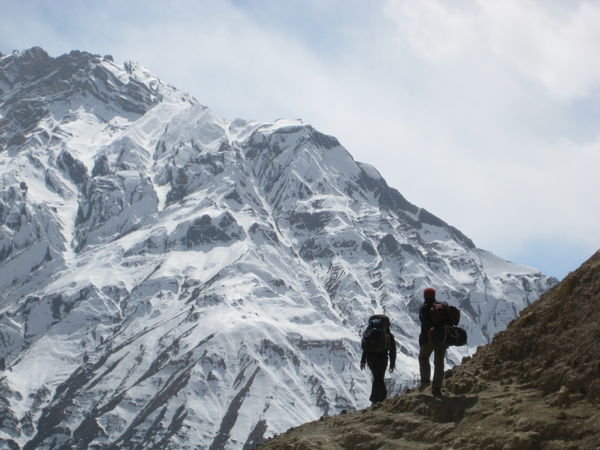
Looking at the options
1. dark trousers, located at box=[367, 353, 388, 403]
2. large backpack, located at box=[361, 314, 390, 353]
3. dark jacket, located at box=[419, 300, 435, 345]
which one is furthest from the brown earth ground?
large backpack, located at box=[361, 314, 390, 353]

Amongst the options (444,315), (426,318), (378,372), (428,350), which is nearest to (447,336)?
(444,315)

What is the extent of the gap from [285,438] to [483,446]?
6.90 metres

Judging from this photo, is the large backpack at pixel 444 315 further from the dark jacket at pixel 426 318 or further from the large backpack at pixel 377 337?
the large backpack at pixel 377 337

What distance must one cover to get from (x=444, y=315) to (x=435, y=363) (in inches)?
52.7

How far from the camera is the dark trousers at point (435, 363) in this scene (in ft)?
78.3

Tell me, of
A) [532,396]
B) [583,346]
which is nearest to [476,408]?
[532,396]

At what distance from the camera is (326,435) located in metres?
24.8

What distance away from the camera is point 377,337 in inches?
1082

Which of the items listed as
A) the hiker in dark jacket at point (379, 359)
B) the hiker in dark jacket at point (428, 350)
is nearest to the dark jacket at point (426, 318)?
the hiker in dark jacket at point (428, 350)

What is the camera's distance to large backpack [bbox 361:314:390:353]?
27.5 metres

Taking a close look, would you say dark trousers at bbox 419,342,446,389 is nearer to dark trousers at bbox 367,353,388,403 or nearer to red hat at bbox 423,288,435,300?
red hat at bbox 423,288,435,300

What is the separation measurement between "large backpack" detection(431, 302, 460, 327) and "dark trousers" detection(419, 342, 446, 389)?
0.62 m

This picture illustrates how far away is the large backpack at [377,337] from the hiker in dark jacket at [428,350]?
1429mm

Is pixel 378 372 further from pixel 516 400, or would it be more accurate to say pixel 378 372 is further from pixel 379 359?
pixel 516 400
